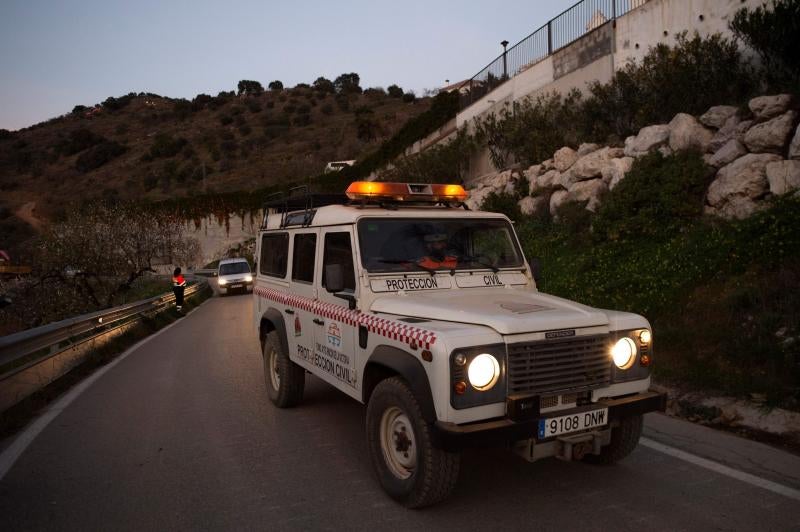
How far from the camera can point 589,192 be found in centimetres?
1437

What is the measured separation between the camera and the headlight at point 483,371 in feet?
11.8

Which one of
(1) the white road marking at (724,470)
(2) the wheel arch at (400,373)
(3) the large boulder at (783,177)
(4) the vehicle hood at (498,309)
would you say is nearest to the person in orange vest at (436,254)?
(4) the vehicle hood at (498,309)

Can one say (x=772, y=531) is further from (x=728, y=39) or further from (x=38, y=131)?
(x=38, y=131)

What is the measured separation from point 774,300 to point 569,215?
739 cm

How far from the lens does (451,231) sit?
208 inches

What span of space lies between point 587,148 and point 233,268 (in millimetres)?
16248

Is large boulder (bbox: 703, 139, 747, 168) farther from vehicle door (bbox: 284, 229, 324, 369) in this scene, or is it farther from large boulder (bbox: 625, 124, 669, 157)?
vehicle door (bbox: 284, 229, 324, 369)

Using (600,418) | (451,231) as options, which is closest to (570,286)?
(451,231)

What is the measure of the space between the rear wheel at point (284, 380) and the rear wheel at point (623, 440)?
131 inches

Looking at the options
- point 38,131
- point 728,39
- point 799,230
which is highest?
point 38,131

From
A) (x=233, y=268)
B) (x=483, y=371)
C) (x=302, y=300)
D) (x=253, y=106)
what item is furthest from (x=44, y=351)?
(x=253, y=106)

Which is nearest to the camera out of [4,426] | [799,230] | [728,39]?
[4,426]

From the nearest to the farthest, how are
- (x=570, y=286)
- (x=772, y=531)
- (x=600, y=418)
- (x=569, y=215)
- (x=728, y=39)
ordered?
1. (x=772, y=531)
2. (x=600, y=418)
3. (x=570, y=286)
4. (x=728, y=39)
5. (x=569, y=215)

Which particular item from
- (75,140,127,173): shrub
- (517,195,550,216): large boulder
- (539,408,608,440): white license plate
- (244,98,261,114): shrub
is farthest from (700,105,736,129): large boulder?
(244,98,261,114): shrub
